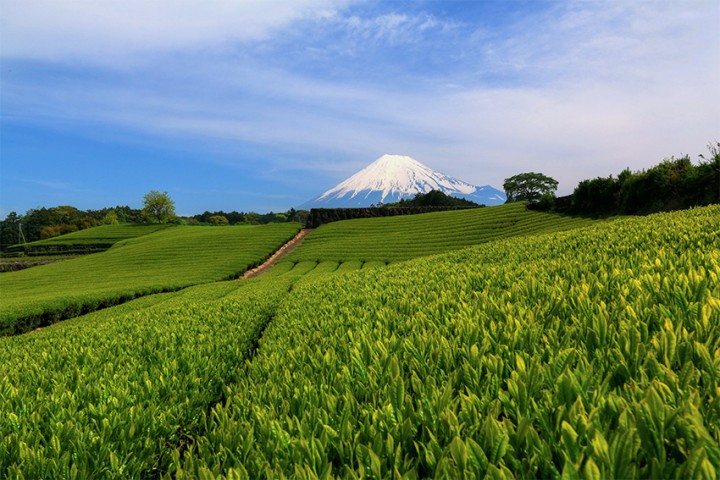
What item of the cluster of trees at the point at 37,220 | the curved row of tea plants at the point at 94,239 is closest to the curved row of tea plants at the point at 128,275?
the curved row of tea plants at the point at 94,239

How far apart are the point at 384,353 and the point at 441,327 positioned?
706 millimetres

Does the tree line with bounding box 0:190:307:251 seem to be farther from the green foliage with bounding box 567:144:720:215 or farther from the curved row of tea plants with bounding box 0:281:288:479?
the curved row of tea plants with bounding box 0:281:288:479

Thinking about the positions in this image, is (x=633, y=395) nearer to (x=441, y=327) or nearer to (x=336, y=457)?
(x=336, y=457)

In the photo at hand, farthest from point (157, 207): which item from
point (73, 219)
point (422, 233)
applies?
point (422, 233)

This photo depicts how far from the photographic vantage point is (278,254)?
3700 centimetres

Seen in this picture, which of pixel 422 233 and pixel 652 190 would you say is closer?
pixel 652 190

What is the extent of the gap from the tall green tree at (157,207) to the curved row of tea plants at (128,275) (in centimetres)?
5091

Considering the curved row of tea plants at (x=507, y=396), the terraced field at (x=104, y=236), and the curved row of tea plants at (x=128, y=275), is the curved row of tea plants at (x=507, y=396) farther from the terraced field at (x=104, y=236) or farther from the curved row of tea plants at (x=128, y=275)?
the terraced field at (x=104, y=236)

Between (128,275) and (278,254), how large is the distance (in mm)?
13239

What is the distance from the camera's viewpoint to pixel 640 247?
579cm

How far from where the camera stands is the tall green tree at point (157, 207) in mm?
85887

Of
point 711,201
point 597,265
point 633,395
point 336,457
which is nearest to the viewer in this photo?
point 633,395

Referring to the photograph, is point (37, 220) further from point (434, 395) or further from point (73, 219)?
point (434, 395)

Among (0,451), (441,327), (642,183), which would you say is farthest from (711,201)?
(0,451)
